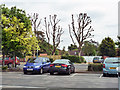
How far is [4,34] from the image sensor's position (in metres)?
21.8

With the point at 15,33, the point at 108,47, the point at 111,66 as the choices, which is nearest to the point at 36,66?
the point at 15,33

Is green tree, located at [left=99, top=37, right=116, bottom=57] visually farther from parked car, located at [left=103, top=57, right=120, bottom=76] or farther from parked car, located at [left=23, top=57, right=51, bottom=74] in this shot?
parked car, located at [left=103, top=57, right=120, bottom=76]

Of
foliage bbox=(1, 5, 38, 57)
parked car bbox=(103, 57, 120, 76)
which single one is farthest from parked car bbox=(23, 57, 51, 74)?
parked car bbox=(103, 57, 120, 76)

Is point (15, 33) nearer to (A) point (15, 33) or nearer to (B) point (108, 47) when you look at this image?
(A) point (15, 33)

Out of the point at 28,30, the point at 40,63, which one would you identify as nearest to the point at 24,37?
the point at 28,30

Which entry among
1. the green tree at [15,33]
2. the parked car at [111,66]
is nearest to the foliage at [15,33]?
the green tree at [15,33]

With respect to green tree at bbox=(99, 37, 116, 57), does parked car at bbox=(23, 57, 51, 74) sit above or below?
below

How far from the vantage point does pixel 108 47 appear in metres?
65.4

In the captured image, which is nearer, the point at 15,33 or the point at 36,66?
the point at 36,66

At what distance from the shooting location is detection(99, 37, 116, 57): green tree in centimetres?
6500

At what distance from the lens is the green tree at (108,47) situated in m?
65.0

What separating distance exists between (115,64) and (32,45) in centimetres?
1237

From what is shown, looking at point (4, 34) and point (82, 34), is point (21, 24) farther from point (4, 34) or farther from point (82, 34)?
point (82, 34)

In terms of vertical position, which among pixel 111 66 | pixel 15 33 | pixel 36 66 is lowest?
pixel 36 66
